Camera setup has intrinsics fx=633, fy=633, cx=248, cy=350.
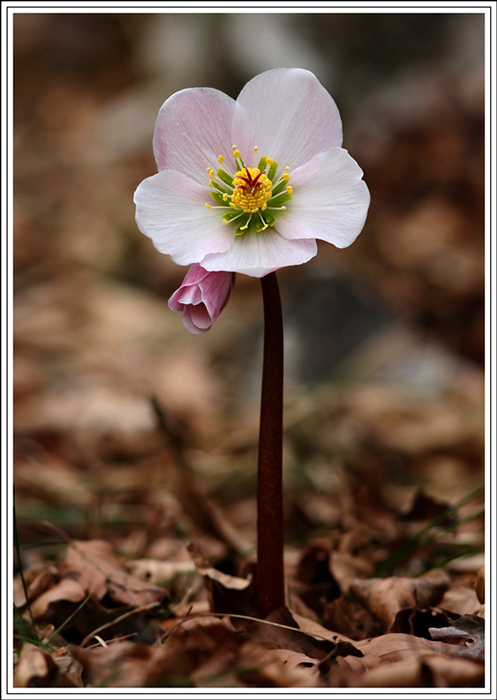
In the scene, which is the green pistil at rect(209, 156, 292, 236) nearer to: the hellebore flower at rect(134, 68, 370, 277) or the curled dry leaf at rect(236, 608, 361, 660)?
the hellebore flower at rect(134, 68, 370, 277)

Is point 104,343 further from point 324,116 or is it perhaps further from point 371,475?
point 324,116

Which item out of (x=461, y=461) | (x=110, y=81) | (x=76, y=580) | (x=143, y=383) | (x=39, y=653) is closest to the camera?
(x=39, y=653)

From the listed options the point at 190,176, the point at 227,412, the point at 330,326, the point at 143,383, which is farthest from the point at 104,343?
the point at 190,176

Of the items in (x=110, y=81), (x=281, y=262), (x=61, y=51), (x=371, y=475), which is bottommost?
(x=371, y=475)

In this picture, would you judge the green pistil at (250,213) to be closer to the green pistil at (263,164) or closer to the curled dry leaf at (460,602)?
the green pistil at (263,164)

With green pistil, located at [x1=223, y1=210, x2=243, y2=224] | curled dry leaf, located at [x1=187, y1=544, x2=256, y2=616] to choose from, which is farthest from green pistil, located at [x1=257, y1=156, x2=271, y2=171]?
curled dry leaf, located at [x1=187, y1=544, x2=256, y2=616]

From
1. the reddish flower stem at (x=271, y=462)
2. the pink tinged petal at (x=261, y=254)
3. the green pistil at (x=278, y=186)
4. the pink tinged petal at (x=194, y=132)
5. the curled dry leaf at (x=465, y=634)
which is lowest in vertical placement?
the curled dry leaf at (x=465, y=634)

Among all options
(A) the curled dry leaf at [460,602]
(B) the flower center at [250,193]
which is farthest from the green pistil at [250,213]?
(A) the curled dry leaf at [460,602]
